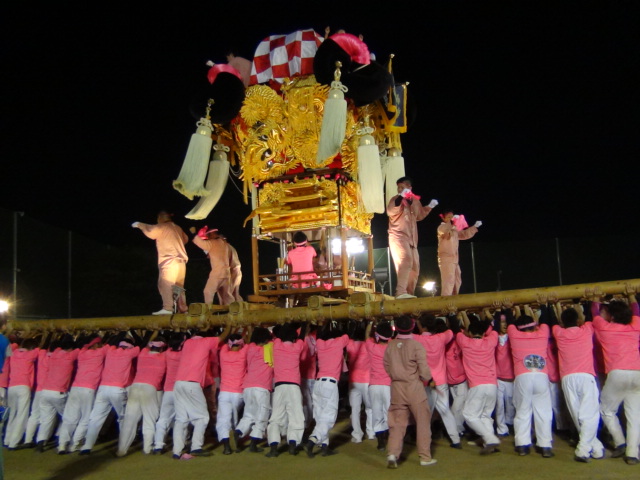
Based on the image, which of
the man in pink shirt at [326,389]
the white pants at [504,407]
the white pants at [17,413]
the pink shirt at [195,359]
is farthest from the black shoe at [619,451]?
the white pants at [17,413]

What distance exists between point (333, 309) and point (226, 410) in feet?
5.23

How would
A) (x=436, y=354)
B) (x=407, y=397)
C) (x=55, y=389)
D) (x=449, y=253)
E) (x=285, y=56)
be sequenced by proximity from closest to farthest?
1. (x=407, y=397)
2. (x=436, y=354)
3. (x=55, y=389)
4. (x=449, y=253)
5. (x=285, y=56)

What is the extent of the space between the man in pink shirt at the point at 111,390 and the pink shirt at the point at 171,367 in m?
0.40

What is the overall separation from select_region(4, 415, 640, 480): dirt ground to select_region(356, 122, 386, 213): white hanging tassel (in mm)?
2828

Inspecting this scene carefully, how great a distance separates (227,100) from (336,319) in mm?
3569

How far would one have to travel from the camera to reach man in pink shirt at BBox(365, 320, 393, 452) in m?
5.94

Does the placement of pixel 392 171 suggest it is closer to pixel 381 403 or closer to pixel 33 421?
pixel 381 403

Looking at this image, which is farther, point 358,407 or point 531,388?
point 358,407

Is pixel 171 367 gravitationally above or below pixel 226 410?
above

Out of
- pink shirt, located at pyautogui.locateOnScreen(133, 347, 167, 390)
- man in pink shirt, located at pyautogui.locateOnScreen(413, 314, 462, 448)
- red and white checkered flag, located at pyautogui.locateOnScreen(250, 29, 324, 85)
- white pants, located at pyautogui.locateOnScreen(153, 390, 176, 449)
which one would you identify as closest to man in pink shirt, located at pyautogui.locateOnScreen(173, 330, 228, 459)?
white pants, located at pyautogui.locateOnScreen(153, 390, 176, 449)

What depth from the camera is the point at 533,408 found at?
533cm

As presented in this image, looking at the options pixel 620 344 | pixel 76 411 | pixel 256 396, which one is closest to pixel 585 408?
pixel 620 344

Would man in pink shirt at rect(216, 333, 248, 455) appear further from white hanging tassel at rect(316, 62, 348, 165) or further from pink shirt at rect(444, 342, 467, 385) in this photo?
white hanging tassel at rect(316, 62, 348, 165)

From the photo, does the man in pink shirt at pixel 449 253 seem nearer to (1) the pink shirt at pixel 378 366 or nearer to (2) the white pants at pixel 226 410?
(1) the pink shirt at pixel 378 366
